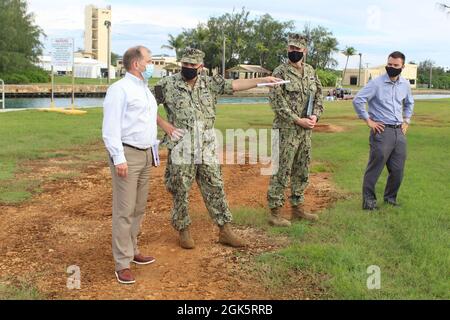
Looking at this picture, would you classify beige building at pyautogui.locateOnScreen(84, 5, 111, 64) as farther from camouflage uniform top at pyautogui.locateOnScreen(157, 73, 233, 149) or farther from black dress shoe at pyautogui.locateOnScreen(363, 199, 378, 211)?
camouflage uniform top at pyautogui.locateOnScreen(157, 73, 233, 149)

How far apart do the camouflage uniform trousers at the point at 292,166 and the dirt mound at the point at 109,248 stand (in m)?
0.47

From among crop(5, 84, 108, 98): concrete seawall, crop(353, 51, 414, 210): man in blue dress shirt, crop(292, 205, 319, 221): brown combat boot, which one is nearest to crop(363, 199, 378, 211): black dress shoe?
crop(353, 51, 414, 210): man in blue dress shirt

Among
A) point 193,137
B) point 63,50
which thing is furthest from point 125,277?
point 63,50

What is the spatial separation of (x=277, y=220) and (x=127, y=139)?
6.95ft

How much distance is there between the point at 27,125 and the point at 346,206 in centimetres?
1079

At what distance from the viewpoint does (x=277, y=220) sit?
216 inches

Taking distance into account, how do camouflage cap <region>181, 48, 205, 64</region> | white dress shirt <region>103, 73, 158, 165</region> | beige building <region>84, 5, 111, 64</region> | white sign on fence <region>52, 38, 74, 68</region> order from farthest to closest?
1. beige building <region>84, 5, 111, 64</region>
2. white sign on fence <region>52, 38, 74, 68</region>
3. camouflage cap <region>181, 48, 205, 64</region>
4. white dress shirt <region>103, 73, 158, 165</region>

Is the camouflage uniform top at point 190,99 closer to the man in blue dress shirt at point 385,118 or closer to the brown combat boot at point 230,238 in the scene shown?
the brown combat boot at point 230,238

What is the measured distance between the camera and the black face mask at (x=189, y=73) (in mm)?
4576

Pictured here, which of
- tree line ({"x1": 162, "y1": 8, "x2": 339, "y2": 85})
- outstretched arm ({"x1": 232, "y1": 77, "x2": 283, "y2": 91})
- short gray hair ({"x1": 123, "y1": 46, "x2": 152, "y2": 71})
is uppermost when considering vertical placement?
tree line ({"x1": 162, "y1": 8, "x2": 339, "y2": 85})

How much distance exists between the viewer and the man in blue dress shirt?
6078 millimetres

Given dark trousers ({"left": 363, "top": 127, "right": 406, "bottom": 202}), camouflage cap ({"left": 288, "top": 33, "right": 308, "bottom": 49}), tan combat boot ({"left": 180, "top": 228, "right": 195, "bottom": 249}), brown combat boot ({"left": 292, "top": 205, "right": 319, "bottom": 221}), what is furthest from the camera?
dark trousers ({"left": 363, "top": 127, "right": 406, "bottom": 202})

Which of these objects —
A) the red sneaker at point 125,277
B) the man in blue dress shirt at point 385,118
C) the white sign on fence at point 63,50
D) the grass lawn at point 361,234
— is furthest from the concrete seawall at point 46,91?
the red sneaker at point 125,277

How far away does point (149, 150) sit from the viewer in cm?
419
